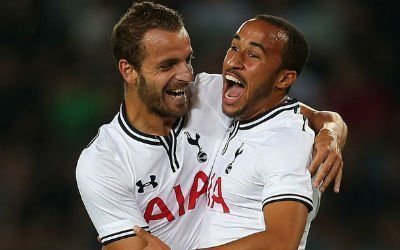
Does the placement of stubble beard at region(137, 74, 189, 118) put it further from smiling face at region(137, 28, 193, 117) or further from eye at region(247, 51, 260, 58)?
eye at region(247, 51, 260, 58)

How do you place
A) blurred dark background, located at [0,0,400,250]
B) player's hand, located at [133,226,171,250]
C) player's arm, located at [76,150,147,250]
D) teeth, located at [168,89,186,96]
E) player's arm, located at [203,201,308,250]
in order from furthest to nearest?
blurred dark background, located at [0,0,400,250] < teeth, located at [168,89,186,96] < player's arm, located at [76,150,147,250] < player's hand, located at [133,226,171,250] < player's arm, located at [203,201,308,250]

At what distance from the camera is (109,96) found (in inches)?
227

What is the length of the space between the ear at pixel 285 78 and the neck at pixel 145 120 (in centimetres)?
46

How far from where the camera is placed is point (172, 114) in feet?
10.8

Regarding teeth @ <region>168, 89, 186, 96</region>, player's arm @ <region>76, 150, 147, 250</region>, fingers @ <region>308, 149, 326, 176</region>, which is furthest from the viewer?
teeth @ <region>168, 89, 186, 96</region>

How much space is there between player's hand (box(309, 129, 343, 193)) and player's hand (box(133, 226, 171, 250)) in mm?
603

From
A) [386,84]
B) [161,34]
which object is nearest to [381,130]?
[386,84]

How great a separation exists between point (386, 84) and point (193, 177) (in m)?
2.81

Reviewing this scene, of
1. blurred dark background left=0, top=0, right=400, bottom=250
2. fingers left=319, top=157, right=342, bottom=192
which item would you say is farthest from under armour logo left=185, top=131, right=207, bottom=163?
blurred dark background left=0, top=0, right=400, bottom=250

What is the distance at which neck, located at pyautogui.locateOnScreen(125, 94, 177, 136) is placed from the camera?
10.9 feet

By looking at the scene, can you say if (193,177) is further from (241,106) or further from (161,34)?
(161,34)

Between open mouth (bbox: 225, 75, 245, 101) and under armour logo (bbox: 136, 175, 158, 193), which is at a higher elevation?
open mouth (bbox: 225, 75, 245, 101)

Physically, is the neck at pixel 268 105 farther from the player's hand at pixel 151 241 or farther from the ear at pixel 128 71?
the player's hand at pixel 151 241

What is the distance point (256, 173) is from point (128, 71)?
707 millimetres
